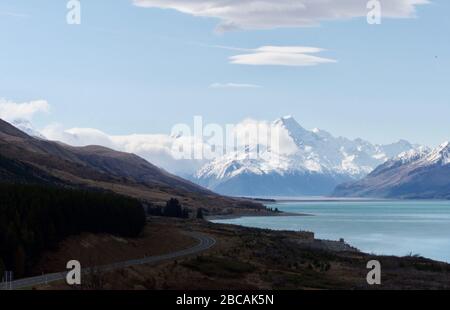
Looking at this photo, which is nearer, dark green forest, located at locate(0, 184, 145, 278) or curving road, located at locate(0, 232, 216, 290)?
curving road, located at locate(0, 232, 216, 290)

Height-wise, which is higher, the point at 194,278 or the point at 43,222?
the point at 43,222

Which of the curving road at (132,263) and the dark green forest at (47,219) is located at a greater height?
the dark green forest at (47,219)

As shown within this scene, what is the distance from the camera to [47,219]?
101 meters

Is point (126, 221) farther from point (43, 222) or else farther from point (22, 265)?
point (22, 265)

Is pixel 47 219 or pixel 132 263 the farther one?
pixel 47 219

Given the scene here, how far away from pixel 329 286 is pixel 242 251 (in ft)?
125

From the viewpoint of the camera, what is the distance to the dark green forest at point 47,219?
88.4 meters

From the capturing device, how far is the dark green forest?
290 ft

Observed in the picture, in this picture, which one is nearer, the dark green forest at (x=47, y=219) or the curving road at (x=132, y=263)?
the curving road at (x=132, y=263)

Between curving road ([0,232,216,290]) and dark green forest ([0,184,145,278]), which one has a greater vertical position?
dark green forest ([0,184,145,278])

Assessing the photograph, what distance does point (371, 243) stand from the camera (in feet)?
620

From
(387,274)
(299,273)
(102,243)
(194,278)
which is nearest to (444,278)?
(387,274)

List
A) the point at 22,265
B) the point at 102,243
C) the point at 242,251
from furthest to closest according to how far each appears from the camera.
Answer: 1. the point at 242,251
2. the point at 102,243
3. the point at 22,265
